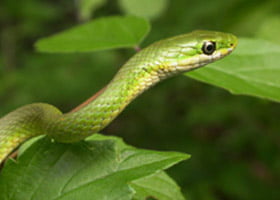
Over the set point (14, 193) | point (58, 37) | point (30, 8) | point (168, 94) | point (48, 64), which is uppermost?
point (58, 37)

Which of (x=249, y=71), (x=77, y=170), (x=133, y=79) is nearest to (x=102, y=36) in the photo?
(x=133, y=79)

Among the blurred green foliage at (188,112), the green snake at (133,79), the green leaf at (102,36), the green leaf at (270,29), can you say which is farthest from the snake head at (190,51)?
the blurred green foliage at (188,112)

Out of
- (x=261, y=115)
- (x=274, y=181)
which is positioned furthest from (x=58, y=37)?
(x=274, y=181)

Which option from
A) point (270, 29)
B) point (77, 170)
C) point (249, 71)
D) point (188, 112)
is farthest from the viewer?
point (188, 112)

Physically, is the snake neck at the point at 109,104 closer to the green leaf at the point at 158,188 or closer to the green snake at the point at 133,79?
the green snake at the point at 133,79

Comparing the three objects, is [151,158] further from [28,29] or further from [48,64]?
[28,29]

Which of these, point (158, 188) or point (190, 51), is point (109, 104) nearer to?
→ point (158, 188)
